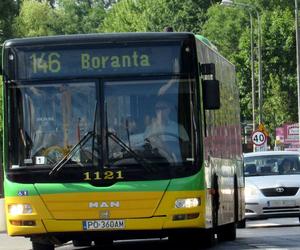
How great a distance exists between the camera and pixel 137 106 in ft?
49.6

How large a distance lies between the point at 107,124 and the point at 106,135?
15 centimetres

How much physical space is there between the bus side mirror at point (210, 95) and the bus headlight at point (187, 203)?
125 centimetres

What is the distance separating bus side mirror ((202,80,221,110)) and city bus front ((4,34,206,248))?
0.16 m

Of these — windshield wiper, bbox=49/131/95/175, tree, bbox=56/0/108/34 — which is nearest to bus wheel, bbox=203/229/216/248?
windshield wiper, bbox=49/131/95/175

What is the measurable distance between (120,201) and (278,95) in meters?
55.3

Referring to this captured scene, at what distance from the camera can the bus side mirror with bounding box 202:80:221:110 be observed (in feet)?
50.0

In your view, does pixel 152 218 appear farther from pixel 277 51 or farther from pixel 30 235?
pixel 277 51

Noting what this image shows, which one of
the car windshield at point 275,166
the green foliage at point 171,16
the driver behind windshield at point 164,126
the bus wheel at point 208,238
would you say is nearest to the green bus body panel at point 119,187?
the driver behind windshield at point 164,126

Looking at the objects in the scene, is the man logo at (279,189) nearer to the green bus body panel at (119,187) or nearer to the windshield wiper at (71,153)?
the green bus body panel at (119,187)

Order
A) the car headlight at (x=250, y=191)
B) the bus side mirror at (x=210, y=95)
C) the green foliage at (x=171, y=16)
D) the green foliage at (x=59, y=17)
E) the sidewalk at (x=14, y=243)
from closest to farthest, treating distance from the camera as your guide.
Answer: the bus side mirror at (x=210, y=95), the sidewalk at (x=14, y=243), the car headlight at (x=250, y=191), the green foliage at (x=171, y=16), the green foliage at (x=59, y=17)

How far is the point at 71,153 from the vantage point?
15070mm

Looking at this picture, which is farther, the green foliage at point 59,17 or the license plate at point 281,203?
the green foliage at point 59,17

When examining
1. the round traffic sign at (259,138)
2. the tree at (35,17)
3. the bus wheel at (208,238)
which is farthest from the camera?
the tree at (35,17)

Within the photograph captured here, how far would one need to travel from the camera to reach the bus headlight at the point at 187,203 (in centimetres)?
1498
